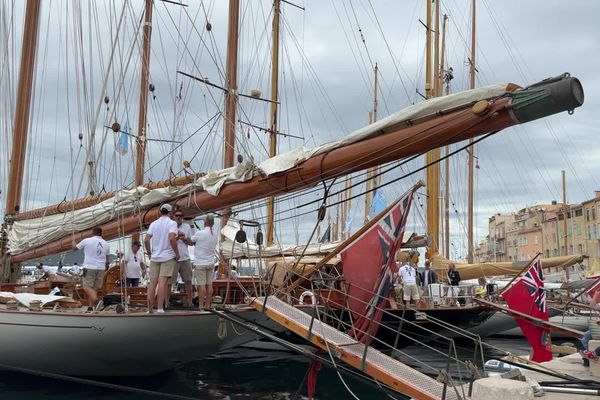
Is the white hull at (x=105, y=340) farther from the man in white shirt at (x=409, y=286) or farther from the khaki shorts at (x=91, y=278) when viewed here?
the man in white shirt at (x=409, y=286)

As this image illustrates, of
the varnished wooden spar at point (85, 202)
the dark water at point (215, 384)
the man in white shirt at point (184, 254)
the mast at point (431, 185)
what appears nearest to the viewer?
the man in white shirt at point (184, 254)

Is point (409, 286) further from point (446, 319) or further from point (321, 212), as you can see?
point (321, 212)

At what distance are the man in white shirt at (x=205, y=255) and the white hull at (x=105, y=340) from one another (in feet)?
2.03

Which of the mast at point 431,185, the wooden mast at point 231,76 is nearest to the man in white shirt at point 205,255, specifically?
the wooden mast at point 231,76

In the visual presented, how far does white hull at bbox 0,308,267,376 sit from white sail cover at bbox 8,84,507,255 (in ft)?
7.13

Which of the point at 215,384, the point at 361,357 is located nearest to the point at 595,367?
the point at 361,357

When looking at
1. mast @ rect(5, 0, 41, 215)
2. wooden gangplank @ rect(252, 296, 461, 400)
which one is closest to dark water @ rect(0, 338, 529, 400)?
wooden gangplank @ rect(252, 296, 461, 400)

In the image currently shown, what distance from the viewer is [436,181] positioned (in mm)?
24391

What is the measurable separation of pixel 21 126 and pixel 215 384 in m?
8.09

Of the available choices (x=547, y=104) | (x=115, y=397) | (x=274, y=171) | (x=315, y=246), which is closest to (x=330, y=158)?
(x=274, y=171)

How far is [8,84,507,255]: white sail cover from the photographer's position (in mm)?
7059

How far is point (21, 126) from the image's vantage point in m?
14.2

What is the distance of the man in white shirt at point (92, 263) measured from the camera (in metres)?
10.1

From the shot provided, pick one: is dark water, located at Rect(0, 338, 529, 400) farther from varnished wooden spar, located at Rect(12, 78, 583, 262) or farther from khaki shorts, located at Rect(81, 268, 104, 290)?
varnished wooden spar, located at Rect(12, 78, 583, 262)
